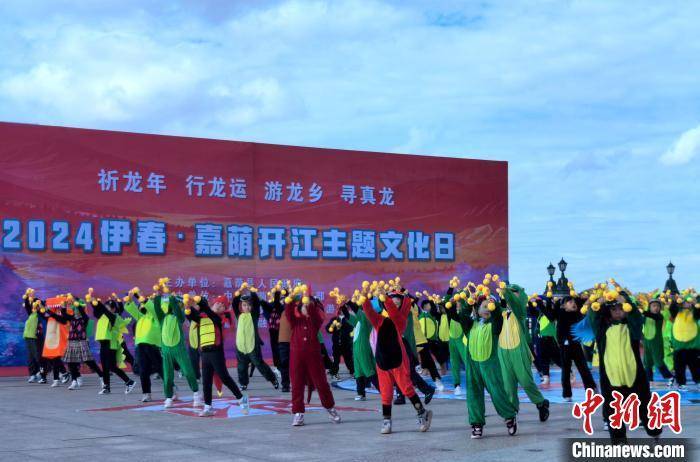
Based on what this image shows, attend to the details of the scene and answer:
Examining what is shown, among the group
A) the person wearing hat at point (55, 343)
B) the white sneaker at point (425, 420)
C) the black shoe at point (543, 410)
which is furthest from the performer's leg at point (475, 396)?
the person wearing hat at point (55, 343)

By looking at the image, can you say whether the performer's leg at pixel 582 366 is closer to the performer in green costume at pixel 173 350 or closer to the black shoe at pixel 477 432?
the black shoe at pixel 477 432

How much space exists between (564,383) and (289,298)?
4.69 m

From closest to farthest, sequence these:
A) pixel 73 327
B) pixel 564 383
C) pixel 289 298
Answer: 1. pixel 289 298
2. pixel 564 383
3. pixel 73 327

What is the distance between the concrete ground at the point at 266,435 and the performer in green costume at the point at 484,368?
0.82ft

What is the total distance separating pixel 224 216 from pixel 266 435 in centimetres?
1584

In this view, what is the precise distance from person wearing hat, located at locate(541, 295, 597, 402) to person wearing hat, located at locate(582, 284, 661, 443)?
4.61 metres

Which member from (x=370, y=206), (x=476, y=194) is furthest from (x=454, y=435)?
(x=476, y=194)

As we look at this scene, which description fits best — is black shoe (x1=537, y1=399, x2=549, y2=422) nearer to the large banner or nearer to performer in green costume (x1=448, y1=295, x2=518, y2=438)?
performer in green costume (x1=448, y1=295, x2=518, y2=438)

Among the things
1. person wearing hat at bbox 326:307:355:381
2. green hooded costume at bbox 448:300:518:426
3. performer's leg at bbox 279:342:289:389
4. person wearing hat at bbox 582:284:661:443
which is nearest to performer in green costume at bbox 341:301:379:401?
performer's leg at bbox 279:342:289:389

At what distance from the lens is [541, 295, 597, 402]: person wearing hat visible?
14.8 metres

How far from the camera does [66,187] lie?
83.0 feet

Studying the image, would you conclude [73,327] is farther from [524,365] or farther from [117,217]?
[524,365]

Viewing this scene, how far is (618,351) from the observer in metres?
9.90

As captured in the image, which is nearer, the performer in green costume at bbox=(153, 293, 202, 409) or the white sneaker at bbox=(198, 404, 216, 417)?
the white sneaker at bbox=(198, 404, 216, 417)
